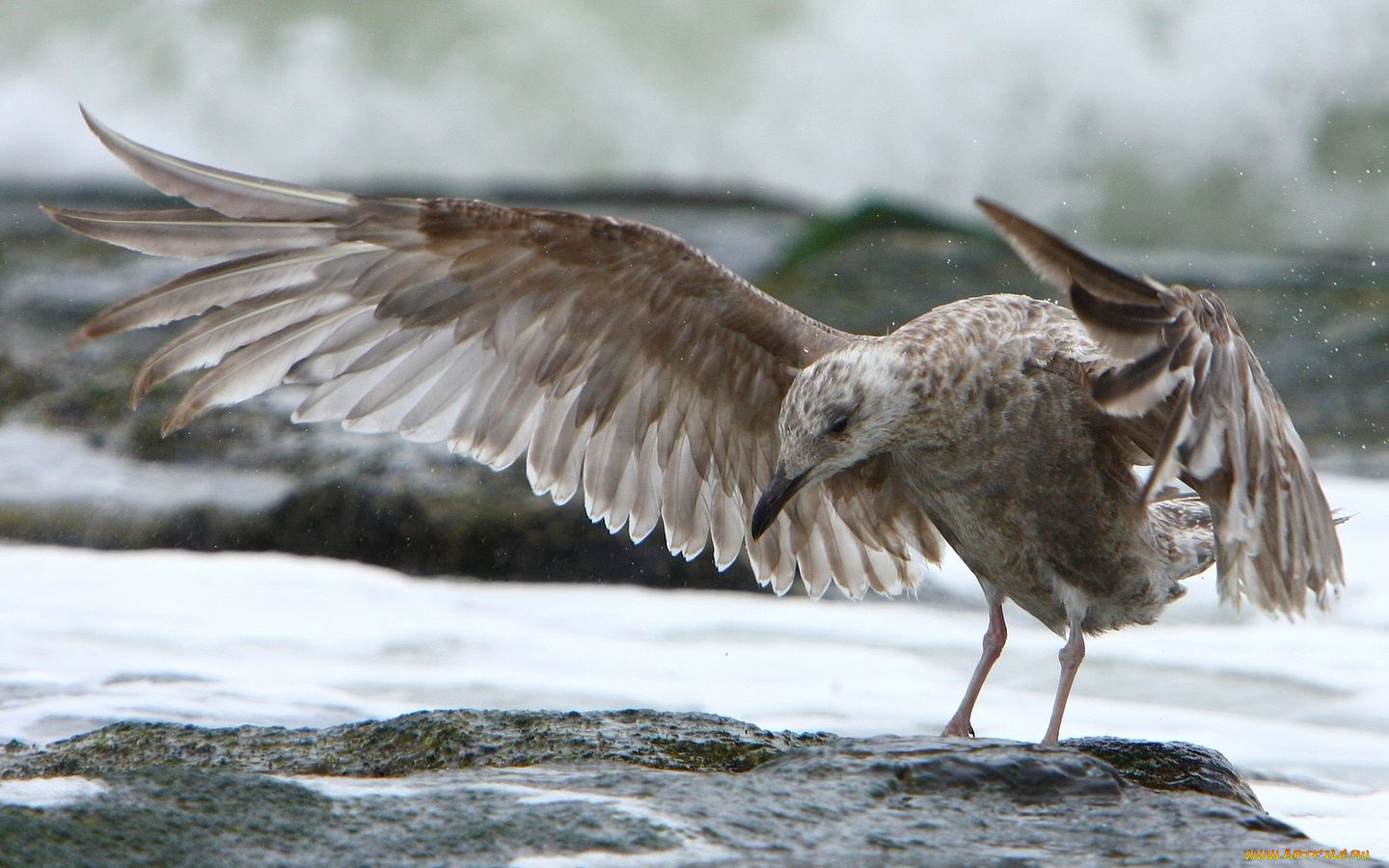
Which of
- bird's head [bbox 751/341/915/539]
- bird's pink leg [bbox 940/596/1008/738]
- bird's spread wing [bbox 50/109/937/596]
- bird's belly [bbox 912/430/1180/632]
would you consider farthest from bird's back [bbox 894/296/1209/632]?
bird's spread wing [bbox 50/109/937/596]

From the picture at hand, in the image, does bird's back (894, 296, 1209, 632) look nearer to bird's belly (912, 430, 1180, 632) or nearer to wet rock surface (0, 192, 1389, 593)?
bird's belly (912, 430, 1180, 632)

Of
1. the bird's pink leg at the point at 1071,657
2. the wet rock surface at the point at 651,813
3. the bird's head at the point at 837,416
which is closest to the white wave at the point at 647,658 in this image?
the bird's pink leg at the point at 1071,657

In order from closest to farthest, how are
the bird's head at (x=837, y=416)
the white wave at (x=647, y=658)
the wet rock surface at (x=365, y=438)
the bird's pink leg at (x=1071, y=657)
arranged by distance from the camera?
1. the bird's head at (x=837, y=416)
2. the bird's pink leg at (x=1071, y=657)
3. the white wave at (x=647, y=658)
4. the wet rock surface at (x=365, y=438)

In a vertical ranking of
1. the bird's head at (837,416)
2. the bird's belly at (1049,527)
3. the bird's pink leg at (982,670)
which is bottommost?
the bird's pink leg at (982,670)

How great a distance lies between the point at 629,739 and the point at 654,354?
1593 mm

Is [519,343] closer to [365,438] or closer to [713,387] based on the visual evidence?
[713,387]

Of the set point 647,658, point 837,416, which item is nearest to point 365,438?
point 647,658

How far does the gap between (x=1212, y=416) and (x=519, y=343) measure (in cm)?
245

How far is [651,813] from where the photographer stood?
340 centimetres

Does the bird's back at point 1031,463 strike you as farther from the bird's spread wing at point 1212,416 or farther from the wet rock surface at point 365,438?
the wet rock surface at point 365,438

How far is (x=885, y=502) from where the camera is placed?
19.0 ft

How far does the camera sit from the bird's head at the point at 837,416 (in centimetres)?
479

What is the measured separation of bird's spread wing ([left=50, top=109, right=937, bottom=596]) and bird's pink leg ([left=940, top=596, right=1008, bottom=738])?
0.49 meters

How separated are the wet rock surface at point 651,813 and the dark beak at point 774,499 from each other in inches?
34.6
